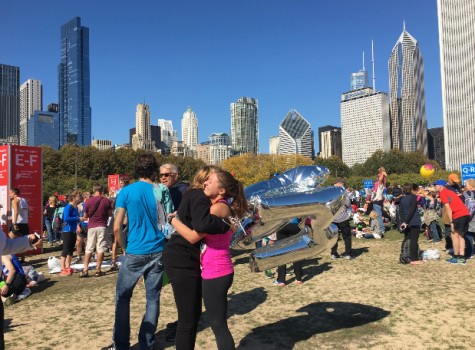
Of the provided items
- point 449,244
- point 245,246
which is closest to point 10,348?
point 245,246

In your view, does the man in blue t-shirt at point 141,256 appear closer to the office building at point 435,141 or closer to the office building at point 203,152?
the office building at point 203,152

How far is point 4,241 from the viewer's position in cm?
293

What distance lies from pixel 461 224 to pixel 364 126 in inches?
6466

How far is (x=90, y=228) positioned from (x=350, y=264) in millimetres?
5519

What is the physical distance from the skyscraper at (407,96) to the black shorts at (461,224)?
16602 centimetres

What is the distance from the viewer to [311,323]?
194 inches

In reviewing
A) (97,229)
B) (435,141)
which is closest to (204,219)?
(97,229)

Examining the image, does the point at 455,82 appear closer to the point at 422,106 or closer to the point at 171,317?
the point at 422,106

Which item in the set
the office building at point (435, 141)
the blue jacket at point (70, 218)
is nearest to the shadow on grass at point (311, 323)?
the blue jacket at point (70, 218)

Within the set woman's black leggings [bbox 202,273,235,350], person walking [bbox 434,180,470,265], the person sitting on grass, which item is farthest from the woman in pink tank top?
the person sitting on grass

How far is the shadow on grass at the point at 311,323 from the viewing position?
14.4 ft

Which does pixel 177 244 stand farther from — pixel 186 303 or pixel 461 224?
pixel 461 224

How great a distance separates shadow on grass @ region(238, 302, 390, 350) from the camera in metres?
4.39

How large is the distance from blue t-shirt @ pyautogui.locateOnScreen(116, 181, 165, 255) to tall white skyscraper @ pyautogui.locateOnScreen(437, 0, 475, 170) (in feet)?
354
